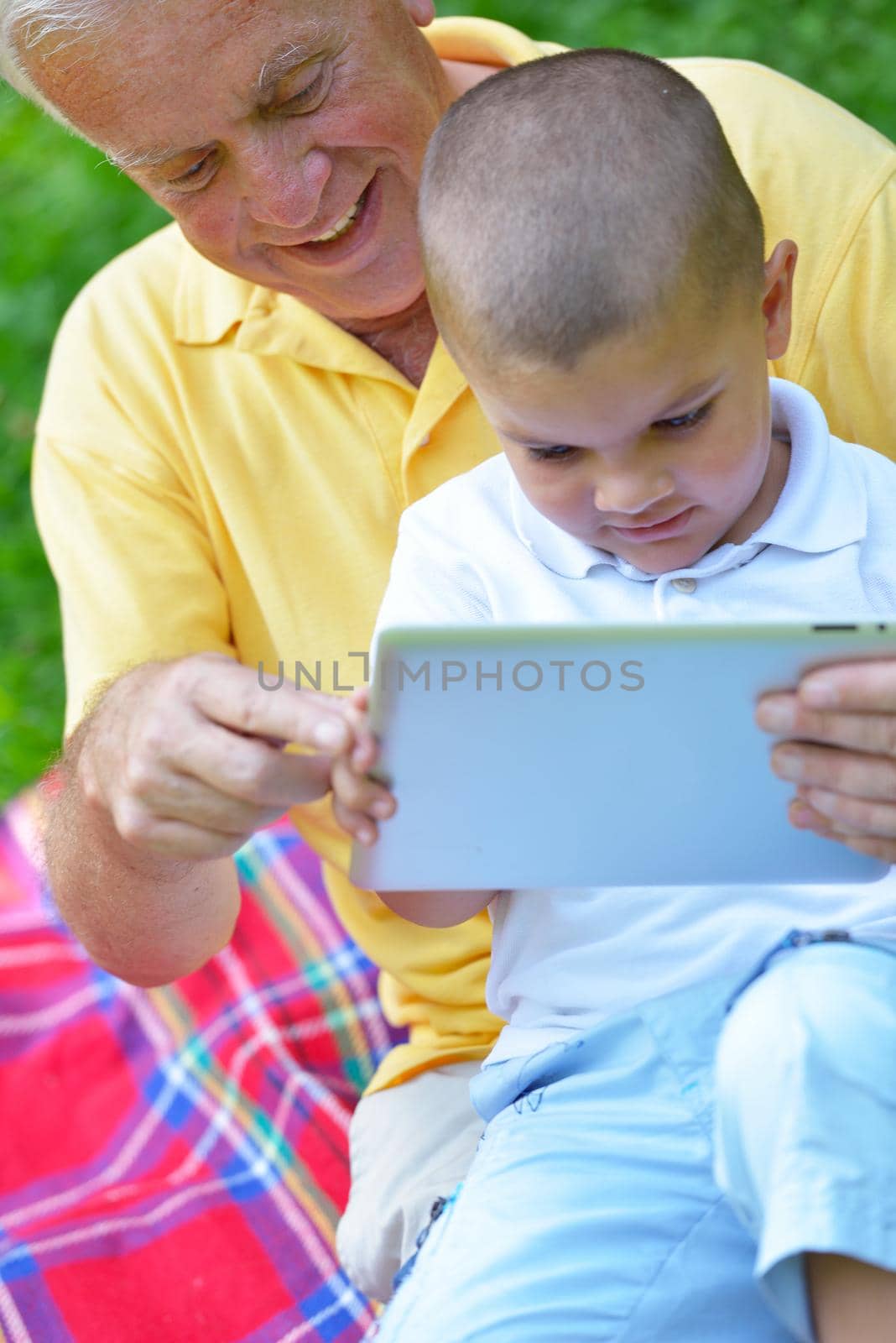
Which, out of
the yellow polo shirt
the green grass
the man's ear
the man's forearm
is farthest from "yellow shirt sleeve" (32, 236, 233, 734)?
the green grass

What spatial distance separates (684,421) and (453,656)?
50cm

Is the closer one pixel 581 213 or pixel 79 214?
pixel 581 213

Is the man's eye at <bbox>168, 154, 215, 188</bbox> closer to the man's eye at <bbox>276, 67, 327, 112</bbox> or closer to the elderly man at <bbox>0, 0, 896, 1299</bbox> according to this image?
the elderly man at <bbox>0, 0, 896, 1299</bbox>

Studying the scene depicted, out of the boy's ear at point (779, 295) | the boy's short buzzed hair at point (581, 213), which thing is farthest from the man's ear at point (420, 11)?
the boy's ear at point (779, 295)

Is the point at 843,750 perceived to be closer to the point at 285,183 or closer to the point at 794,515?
the point at 794,515

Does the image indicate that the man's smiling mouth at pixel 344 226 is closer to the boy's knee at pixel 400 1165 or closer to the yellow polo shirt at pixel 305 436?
the yellow polo shirt at pixel 305 436

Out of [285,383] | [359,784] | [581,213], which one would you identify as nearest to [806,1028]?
[359,784]

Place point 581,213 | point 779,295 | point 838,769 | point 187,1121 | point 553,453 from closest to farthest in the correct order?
point 838,769, point 581,213, point 553,453, point 779,295, point 187,1121

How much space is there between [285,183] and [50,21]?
0.35 meters

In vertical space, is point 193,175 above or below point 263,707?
above

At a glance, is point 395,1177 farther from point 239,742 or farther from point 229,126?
point 229,126

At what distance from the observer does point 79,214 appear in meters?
4.65

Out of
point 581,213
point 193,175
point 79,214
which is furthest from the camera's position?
point 79,214

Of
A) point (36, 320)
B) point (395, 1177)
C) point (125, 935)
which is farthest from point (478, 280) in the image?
point (36, 320)
